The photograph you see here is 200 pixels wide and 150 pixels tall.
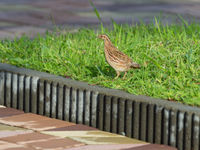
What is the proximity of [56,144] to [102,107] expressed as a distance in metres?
0.86

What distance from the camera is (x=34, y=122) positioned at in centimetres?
→ 739

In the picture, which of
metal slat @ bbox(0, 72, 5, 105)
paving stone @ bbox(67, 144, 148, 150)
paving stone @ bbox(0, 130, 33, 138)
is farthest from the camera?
metal slat @ bbox(0, 72, 5, 105)

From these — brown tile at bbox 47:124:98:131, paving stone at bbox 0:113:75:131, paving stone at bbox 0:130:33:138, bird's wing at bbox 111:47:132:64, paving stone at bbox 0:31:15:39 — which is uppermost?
paving stone at bbox 0:31:15:39

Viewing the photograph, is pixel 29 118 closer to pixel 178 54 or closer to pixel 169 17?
pixel 178 54

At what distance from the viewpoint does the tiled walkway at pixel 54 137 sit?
6.46m

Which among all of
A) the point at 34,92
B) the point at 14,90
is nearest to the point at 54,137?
the point at 34,92

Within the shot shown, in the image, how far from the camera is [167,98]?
6.97 metres

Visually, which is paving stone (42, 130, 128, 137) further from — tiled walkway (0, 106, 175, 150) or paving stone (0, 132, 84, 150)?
paving stone (0, 132, 84, 150)

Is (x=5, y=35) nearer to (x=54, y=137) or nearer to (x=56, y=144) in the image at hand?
(x=54, y=137)

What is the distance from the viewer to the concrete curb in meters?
6.55

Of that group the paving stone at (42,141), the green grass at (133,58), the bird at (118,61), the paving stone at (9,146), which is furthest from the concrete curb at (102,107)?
the paving stone at (9,146)

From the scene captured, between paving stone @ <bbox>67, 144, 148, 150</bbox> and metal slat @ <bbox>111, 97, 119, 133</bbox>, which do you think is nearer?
paving stone @ <bbox>67, 144, 148, 150</bbox>

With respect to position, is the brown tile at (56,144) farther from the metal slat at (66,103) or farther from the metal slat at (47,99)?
the metal slat at (47,99)

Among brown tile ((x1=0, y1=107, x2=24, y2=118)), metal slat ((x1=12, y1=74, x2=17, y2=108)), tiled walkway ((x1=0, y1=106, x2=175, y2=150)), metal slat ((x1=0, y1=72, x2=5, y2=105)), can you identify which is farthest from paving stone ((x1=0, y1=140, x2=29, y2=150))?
metal slat ((x1=0, y1=72, x2=5, y2=105))
